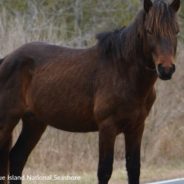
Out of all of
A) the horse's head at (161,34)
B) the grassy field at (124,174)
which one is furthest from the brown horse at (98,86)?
the grassy field at (124,174)

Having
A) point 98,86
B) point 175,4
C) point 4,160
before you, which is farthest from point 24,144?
point 175,4

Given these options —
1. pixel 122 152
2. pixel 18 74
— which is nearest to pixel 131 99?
pixel 18 74

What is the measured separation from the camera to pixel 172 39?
24.8ft

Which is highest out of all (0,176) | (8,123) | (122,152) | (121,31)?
(121,31)

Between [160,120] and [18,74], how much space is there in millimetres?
6249

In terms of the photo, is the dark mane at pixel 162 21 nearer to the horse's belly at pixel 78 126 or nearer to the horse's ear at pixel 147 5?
the horse's ear at pixel 147 5

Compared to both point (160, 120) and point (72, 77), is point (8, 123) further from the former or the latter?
point (160, 120)

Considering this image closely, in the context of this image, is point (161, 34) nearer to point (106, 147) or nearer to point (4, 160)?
point (106, 147)

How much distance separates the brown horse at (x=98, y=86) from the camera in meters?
7.70

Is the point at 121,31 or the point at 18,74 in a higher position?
the point at 121,31

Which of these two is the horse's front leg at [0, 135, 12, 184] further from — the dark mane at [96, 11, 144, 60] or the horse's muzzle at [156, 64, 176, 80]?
the horse's muzzle at [156, 64, 176, 80]

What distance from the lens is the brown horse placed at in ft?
25.3

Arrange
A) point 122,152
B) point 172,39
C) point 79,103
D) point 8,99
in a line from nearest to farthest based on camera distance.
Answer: point 172,39, point 79,103, point 8,99, point 122,152

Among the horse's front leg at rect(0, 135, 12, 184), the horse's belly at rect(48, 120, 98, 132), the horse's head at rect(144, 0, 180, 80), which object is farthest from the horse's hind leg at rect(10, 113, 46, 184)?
the horse's head at rect(144, 0, 180, 80)
